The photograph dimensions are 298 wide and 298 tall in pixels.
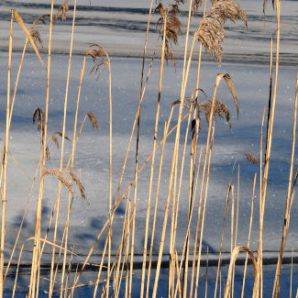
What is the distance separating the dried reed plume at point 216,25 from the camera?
190 centimetres

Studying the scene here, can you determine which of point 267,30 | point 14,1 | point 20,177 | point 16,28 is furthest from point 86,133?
point 14,1

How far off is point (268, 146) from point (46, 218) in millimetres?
2228

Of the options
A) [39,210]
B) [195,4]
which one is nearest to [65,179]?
[39,210]

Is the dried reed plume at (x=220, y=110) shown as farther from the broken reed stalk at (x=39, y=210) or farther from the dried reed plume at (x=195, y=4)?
the broken reed stalk at (x=39, y=210)

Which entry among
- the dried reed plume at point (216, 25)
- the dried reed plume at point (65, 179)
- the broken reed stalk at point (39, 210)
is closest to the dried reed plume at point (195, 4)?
the dried reed plume at point (216, 25)

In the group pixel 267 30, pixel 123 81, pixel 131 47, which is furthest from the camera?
pixel 267 30

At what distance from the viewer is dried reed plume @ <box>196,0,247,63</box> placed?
6.23ft

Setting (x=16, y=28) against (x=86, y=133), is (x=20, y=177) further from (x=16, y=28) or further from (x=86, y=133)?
(x=16, y=28)

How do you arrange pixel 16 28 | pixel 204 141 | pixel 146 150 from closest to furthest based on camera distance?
pixel 146 150, pixel 204 141, pixel 16 28

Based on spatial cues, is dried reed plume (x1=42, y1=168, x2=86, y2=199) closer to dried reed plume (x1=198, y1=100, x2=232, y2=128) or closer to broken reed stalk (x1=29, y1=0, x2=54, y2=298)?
broken reed stalk (x1=29, y1=0, x2=54, y2=298)

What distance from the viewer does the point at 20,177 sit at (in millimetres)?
4859

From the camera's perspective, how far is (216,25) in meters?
1.95

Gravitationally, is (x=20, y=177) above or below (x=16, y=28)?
below

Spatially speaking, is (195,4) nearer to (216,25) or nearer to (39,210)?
(216,25)
